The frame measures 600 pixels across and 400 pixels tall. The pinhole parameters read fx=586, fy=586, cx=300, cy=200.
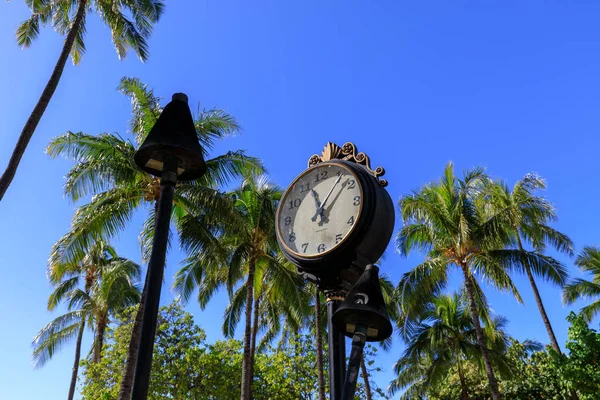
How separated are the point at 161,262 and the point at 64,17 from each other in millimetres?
15821

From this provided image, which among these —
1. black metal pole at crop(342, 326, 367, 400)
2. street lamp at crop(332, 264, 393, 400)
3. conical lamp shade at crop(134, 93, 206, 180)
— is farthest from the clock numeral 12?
black metal pole at crop(342, 326, 367, 400)

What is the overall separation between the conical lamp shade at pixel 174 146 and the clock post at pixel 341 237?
74 cm

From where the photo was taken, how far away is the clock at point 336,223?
305 centimetres

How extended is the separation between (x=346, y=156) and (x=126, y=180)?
1300cm

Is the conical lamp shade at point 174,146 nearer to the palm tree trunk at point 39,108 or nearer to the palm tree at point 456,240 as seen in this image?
the palm tree trunk at point 39,108

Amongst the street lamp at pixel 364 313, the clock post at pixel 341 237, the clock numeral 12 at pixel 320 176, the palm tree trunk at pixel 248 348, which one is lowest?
the street lamp at pixel 364 313

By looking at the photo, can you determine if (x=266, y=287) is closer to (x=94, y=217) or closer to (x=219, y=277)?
(x=219, y=277)

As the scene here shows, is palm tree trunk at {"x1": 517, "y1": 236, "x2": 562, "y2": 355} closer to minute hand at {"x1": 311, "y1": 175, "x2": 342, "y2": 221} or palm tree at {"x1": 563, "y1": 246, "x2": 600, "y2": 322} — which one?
palm tree at {"x1": 563, "y1": 246, "x2": 600, "y2": 322}

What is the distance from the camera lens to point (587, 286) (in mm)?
27406

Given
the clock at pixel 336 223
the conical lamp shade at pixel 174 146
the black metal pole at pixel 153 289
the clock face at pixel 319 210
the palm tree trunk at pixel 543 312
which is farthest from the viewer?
the palm tree trunk at pixel 543 312

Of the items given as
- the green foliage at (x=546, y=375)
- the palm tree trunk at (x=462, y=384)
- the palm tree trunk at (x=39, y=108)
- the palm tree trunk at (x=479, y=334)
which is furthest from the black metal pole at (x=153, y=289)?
the palm tree trunk at (x=462, y=384)

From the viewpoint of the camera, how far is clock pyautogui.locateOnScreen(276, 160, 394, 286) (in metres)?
3.05

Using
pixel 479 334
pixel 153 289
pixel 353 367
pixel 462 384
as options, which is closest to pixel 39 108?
pixel 153 289

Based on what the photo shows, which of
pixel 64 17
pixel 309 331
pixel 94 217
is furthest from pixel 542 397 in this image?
pixel 64 17
